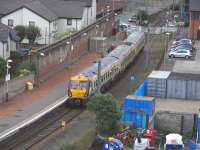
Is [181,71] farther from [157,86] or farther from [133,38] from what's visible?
[133,38]

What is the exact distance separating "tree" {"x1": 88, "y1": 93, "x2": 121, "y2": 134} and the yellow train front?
6.77 metres

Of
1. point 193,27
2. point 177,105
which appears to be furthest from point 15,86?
point 193,27

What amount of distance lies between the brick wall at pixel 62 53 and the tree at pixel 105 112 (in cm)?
1486

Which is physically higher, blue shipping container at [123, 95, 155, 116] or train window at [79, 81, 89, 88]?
A: train window at [79, 81, 89, 88]

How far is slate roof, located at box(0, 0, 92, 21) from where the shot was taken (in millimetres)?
65188

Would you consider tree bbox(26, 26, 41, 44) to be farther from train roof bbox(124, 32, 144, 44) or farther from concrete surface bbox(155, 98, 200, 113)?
concrete surface bbox(155, 98, 200, 113)

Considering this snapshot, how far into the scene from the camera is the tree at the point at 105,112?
3173cm

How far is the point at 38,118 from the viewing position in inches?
1378

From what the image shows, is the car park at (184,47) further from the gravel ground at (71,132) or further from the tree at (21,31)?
the gravel ground at (71,132)

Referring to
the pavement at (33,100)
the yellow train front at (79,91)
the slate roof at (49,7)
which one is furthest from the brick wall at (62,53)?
the yellow train front at (79,91)

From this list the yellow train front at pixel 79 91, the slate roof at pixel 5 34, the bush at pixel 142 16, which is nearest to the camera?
the yellow train front at pixel 79 91

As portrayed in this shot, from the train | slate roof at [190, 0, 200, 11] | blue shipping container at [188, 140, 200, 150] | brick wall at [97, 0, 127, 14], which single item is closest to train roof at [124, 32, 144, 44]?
the train

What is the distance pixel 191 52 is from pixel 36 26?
618 inches

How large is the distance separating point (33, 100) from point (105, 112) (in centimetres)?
999
